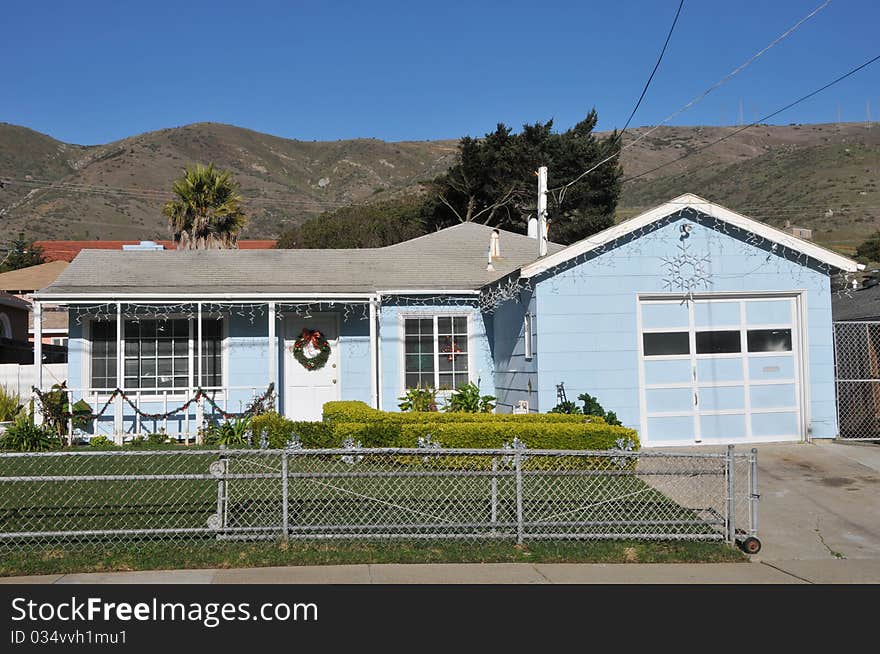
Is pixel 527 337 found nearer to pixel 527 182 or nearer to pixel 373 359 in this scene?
pixel 373 359

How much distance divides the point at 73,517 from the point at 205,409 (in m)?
7.40

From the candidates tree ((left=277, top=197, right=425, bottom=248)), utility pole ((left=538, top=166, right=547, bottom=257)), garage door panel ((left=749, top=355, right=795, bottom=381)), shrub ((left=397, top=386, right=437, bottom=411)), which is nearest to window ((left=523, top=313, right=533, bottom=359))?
utility pole ((left=538, top=166, right=547, bottom=257))

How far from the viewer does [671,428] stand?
14.3 m

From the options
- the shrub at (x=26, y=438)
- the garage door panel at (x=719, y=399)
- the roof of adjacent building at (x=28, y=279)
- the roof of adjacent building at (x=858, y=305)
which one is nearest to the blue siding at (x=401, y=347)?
the garage door panel at (x=719, y=399)

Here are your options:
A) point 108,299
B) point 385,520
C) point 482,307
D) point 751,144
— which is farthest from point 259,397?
point 751,144

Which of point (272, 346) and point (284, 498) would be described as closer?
point (284, 498)

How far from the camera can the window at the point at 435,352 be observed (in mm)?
17391

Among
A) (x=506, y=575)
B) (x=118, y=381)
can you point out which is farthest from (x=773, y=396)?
(x=118, y=381)

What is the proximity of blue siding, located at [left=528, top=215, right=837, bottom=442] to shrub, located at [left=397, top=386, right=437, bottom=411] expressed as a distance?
313 centimetres

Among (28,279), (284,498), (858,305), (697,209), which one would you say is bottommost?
(284,498)

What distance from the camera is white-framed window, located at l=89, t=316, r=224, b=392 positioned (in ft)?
55.4

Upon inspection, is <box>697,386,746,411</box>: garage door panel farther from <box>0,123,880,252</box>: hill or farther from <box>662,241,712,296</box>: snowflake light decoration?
<box>0,123,880,252</box>: hill

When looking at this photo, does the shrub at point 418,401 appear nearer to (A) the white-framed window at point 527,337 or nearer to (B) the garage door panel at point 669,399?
(A) the white-framed window at point 527,337

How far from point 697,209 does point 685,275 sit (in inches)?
43.2
